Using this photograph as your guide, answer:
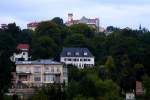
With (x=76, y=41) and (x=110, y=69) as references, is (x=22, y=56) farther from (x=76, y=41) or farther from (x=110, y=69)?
(x=110, y=69)

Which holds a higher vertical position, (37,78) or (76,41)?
(76,41)

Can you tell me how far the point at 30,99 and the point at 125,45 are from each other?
80.3 ft

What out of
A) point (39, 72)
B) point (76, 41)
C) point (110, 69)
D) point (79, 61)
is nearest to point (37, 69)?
point (39, 72)

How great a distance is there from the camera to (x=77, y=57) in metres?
74.6

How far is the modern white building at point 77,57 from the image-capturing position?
241ft

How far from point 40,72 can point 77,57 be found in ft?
37.1

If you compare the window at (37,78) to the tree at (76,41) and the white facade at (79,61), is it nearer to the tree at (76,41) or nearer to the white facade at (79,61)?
the white facade at (79,61)

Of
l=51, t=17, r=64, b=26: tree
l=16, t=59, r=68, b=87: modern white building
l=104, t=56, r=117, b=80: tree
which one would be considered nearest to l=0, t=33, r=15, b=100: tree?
l=16, t=59, r=68, b=87: modern white building

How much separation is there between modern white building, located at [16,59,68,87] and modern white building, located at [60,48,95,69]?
8920mm

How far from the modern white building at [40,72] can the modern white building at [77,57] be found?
8.92 metres

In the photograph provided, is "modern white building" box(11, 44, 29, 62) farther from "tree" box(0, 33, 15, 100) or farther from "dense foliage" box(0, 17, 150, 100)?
"tree" box(0, 33, 15, 100)

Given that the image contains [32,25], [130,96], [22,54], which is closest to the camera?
[130,96]

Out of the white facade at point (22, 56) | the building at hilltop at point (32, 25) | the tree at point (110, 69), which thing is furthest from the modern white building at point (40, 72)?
the building at hilltop at point (32, 25)

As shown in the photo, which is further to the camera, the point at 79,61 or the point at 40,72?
the point at 79,61
